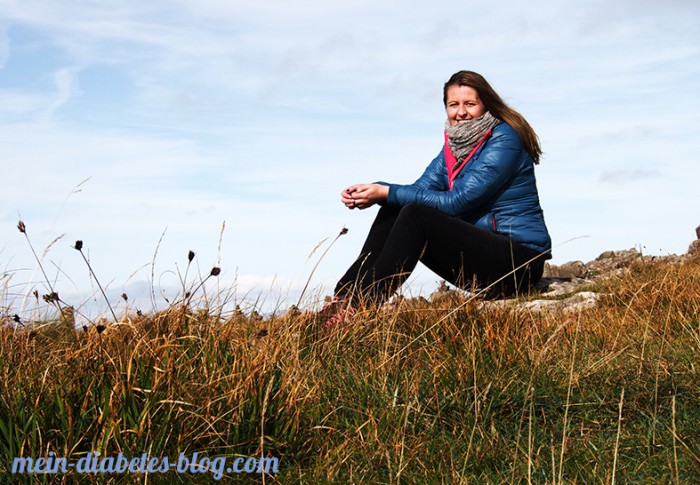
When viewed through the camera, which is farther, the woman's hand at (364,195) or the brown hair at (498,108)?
the brown hair at (498,108)

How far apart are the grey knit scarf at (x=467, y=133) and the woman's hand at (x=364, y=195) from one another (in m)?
0.86

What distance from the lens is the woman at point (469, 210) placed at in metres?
5.93

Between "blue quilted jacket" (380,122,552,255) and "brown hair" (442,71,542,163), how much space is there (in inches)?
3.9

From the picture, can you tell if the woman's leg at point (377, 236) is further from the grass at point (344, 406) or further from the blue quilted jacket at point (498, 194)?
the grass at point (344, 406)

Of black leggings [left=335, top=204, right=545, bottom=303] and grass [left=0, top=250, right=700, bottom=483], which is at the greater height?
black leggings [left=335, top=204, right=545, bottom=303]

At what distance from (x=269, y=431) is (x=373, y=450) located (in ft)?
1.43

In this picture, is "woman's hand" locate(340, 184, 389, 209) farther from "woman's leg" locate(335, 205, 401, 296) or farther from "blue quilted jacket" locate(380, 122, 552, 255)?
"woman's leg" locate(335, 205, 401, 296)

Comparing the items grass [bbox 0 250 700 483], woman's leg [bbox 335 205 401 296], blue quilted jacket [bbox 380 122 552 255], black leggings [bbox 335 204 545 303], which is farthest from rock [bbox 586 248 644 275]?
grass [bbox 0 250 700 483]

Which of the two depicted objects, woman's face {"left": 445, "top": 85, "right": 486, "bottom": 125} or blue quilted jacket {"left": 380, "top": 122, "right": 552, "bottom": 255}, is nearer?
blue quilted jacket {"left": 380, "top": 122, "right": 552, "bottom": 255}

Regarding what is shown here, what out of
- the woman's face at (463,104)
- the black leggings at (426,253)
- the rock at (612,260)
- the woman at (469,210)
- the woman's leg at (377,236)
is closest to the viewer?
the black leggings at (426,253)

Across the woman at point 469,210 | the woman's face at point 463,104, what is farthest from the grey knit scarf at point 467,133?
the woman's face at point 463,104

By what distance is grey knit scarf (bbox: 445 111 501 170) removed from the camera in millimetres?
6664

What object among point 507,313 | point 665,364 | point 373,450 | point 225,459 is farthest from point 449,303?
point 225,459

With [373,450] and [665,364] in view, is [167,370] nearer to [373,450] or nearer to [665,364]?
[373,450]
